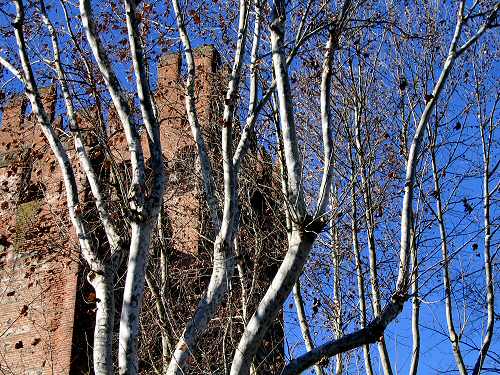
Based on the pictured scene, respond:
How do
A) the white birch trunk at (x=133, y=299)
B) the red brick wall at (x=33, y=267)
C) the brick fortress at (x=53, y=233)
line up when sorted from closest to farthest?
1. the white birch trunk at (x=133, y=299)
2. the brick fortress at (x=53, y=233)
3. the red brick wall at (x=33, y=267)

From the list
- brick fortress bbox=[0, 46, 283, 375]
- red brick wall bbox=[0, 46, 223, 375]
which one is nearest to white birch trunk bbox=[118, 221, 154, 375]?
brick fortress bbox=[0, 46, 283, 375]

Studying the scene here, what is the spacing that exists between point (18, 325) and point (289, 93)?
11.9 meters

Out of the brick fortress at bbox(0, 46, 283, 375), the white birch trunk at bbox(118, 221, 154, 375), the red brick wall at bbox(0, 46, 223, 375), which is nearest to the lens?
the white birch trunk at bbox(118, 221, 154, 375)

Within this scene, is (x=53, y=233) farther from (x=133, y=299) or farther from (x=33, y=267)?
(x=133, y=299)

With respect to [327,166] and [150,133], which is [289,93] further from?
[150,133]

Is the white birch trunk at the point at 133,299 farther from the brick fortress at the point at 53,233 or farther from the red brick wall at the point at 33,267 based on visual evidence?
the red brick wall at the point at 33,267

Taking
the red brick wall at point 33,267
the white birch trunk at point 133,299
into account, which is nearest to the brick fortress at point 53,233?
the red brick wall at point 33,267

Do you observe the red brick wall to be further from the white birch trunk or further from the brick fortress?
the white birch trunk

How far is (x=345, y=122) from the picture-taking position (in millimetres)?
9367

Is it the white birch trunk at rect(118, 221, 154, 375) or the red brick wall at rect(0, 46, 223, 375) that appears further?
the red brick wall at rect(0, 46, 223, 375)

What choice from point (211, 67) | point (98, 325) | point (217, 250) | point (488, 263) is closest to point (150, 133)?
point (217, 250)

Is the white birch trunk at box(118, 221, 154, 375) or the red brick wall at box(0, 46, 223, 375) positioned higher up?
the red brick wall at box(0, 46, 223, 375)

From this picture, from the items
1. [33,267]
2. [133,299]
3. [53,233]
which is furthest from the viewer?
[33,267]

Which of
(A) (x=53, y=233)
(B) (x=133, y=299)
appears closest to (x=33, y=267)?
(A) (x=53, y=233)
